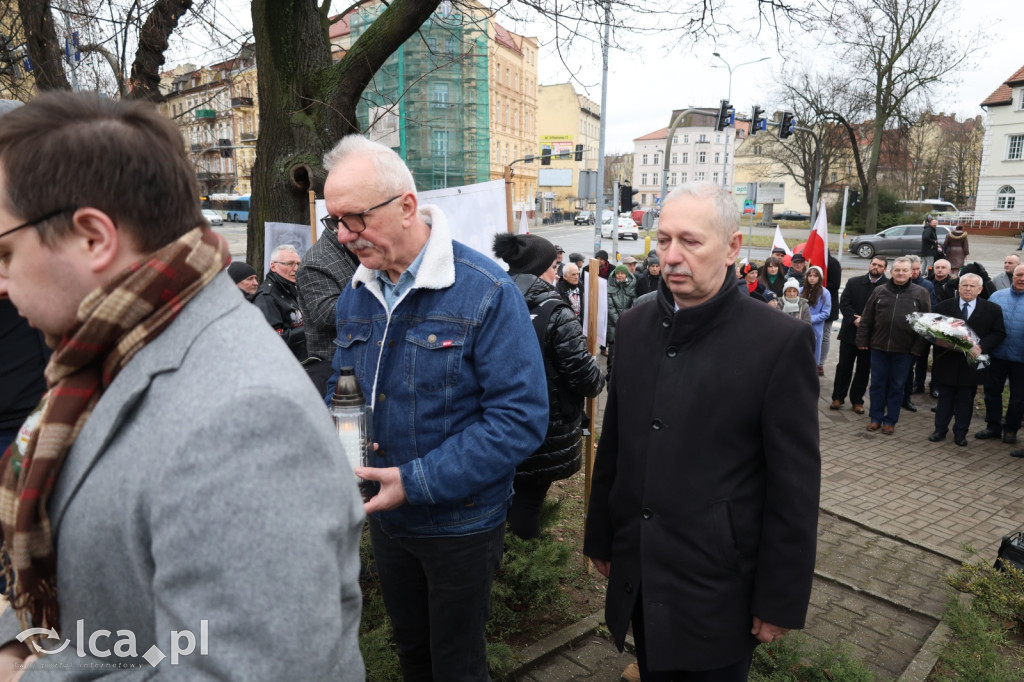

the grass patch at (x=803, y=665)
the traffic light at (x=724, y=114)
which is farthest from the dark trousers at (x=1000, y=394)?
the traffic light at (x=724, y=114)

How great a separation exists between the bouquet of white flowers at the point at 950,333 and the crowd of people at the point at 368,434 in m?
5.30

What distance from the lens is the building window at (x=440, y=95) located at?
1282 centimetres

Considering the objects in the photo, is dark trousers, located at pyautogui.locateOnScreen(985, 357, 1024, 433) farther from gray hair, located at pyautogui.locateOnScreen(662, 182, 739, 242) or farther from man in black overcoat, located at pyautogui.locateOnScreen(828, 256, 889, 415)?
gray hair, located at pyautogui.locateOnScreen(662, 182, 739, 242)

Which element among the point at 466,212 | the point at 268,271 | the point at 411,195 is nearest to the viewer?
the point at 411,195

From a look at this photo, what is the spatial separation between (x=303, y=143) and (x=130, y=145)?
5.02m

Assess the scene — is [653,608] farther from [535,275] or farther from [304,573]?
[535,275]

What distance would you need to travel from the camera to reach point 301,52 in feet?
18.6

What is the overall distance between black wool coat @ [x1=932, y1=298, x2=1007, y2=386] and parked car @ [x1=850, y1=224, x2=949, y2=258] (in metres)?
23.2

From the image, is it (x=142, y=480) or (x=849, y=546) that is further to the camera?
(x=849, y=546)

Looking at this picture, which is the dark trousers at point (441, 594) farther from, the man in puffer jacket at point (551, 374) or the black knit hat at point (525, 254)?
the black knit hat at point (525, 254)

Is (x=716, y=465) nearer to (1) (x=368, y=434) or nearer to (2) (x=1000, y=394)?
(1) (x=368, y=434)

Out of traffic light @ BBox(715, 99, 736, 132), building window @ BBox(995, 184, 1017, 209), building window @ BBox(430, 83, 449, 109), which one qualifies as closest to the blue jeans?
building window @ BBox(430, 83, 449, 109)

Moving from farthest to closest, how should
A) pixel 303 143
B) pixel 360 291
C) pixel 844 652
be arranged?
pixel 303 143 → pixel 844 652 → pixel 360 291

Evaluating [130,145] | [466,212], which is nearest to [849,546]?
[466,212]
